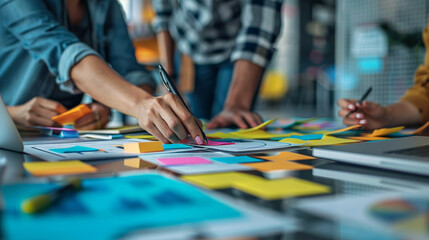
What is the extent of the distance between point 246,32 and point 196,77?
0.37m

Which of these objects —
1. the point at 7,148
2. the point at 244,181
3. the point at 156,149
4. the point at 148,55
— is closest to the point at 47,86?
the point at 7,148

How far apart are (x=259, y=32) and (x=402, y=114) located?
0.53m

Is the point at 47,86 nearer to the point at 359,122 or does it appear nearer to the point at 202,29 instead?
the point at 202,29

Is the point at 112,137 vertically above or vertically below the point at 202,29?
below

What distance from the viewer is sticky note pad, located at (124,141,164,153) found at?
58 cm

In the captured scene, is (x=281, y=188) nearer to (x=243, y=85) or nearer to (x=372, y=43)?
(x=243, y=85)

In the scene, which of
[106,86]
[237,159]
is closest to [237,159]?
[237,159]

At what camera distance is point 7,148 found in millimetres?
592

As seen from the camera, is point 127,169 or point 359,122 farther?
point 359,122

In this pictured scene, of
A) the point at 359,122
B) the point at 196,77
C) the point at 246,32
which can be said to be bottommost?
the point at 359,122

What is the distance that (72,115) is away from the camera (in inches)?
34.9

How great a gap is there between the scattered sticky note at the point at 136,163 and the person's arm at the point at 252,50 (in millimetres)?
647

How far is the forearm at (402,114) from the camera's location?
101 centimetres

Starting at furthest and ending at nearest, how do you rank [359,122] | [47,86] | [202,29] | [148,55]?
[148,55] → [202,29] → [47,86] → [359,122]
